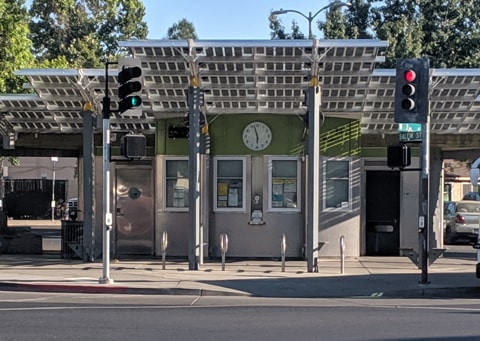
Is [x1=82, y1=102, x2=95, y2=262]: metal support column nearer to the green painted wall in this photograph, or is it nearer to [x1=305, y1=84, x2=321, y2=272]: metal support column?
the green painted wall

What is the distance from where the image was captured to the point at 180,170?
64.6ft

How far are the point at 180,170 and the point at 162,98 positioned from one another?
2.15 m

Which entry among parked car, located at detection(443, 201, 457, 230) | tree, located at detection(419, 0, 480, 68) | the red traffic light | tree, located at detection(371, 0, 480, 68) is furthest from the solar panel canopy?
tree, located at detection(419, 0, 480, 68)

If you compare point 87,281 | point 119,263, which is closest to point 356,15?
point 119,263

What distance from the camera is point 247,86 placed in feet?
58.4

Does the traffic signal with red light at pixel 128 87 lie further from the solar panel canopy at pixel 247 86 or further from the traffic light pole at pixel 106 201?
the solar panel canopy at pixel 247 86

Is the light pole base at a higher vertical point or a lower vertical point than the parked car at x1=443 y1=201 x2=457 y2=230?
lower

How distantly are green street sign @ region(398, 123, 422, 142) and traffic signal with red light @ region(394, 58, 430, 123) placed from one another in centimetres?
115

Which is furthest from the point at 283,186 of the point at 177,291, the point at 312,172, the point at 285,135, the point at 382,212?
the point at 177,291

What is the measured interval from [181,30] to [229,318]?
78743mm

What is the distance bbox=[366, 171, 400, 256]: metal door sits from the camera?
2033cm

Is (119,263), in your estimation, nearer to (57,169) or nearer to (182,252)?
(182,252)

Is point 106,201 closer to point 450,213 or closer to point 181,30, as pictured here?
point 450,213

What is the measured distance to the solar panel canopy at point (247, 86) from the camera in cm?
1612
